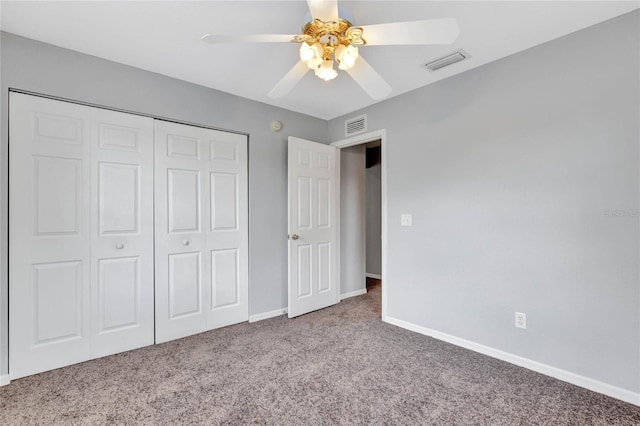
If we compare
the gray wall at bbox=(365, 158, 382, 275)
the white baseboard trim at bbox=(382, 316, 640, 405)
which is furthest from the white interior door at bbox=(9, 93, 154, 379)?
the gray wall at bbox=(365, 158, 382, 275)

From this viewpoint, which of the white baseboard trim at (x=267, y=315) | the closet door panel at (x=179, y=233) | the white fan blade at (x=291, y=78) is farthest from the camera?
the white baseboard trim at (x=267, y=315)

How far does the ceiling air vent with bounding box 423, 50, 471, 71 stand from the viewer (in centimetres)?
230

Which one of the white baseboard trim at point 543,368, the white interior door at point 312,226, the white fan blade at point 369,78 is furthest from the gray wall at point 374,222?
the white fan blade at point 369,78

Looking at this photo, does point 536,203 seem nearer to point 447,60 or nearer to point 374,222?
point 447,60

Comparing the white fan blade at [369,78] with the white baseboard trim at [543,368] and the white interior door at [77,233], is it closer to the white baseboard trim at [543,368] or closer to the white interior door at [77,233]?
the white interior door at [77,233]

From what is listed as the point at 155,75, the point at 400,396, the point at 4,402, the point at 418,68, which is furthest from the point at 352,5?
the point at 4,402

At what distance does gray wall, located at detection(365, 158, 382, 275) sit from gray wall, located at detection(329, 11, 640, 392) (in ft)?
7.97

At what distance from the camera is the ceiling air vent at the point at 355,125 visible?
344 centimetres

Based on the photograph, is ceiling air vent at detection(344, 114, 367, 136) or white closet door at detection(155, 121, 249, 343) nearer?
white closet door at detection(155, 121, 249, 343)

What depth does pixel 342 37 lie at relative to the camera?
5.06 ft

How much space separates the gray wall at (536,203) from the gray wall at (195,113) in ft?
4.52

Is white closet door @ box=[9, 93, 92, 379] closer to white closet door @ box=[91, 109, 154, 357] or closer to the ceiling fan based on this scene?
white closet door @ box=[91, 109, 154, 357]

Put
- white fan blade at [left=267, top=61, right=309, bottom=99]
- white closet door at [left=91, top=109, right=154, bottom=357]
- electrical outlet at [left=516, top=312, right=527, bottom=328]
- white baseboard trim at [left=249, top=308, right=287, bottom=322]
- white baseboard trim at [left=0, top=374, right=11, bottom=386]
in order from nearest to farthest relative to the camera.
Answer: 1. white fan blade at [left=267, top=61, right=309, bottom=99]
2. white baseboard trim at [left=0, top=374, right=11, bottom=386]
3. electrical outlet at [left=516, top=312, right=527, bottom=328]
4. white closet door at [left=91, top=109, right=154, bottom=357]
5. white baseboard trim at [left=249, top=308, right=287, bottom=322]

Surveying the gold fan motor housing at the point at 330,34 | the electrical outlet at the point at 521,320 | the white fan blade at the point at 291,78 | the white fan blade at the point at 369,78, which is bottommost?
the electrical outlet at the point at 521,320
